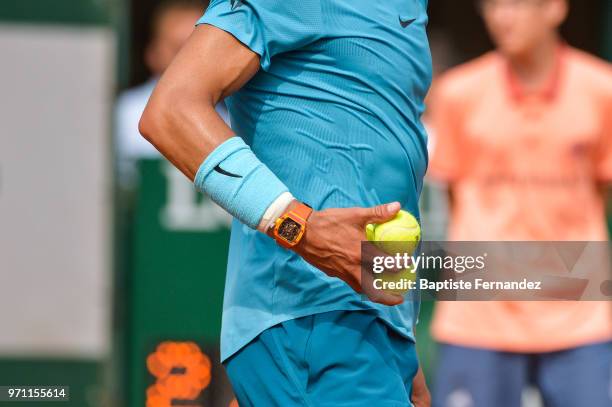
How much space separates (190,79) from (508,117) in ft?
11.6

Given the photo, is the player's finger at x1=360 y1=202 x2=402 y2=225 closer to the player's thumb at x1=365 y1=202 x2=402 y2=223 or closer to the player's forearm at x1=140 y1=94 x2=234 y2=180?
the player's thumb at x1=365 y1=202 x2=402 y2=223

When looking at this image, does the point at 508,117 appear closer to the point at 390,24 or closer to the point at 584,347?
the point at 584,347

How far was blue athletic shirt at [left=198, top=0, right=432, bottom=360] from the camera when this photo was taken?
290cm

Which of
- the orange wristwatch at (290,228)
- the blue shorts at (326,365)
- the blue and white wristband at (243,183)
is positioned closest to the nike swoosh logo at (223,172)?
the blue and white wristband at (243,183)

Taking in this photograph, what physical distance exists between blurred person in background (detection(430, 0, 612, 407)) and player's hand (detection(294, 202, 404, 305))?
10.3ft

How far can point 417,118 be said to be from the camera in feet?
10.1

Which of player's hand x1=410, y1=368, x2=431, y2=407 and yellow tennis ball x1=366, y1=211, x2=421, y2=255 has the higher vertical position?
yellow tennis ball x1=366, y1=211, x2=421, y2=255

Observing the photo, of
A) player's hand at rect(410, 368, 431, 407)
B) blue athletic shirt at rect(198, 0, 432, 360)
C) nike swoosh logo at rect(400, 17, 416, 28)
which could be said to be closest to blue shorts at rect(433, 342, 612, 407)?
player's hand at rect(410, 368, 431, 407)

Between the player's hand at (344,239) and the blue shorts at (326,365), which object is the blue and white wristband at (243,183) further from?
the blue shorts at (326,365)

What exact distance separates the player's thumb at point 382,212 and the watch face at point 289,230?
14cm

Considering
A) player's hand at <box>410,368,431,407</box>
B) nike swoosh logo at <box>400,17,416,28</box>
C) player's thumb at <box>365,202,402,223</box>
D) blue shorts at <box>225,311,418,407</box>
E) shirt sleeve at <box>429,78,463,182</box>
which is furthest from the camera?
shirt sleeve at <box>429,78,463,182</box>

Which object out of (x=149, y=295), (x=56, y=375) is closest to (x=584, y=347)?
(x=149, y=295)

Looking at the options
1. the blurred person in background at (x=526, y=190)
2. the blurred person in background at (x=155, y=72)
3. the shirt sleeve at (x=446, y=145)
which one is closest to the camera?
the blurred person in background at (x=526, y=190)

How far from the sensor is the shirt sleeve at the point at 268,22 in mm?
2809
